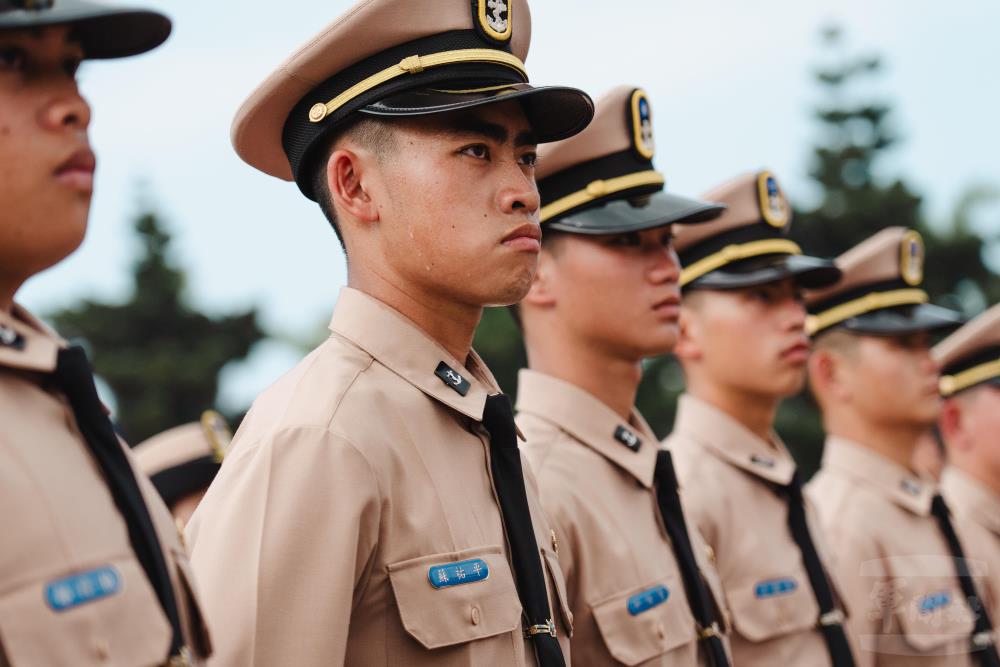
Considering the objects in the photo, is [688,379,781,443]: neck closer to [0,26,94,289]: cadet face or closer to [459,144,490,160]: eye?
[459,144,490,160]: eye

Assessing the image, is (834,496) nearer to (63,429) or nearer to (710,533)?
(710,533)

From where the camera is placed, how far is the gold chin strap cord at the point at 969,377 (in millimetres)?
7364

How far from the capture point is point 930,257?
82.8ft

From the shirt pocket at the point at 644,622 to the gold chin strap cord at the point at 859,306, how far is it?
9.13 feet

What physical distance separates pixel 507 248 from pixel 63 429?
4.07 feet

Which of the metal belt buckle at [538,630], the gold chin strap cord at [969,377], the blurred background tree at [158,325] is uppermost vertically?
the metal belt buckle at [538,630]

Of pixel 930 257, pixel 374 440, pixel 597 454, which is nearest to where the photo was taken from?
pixel 374 440

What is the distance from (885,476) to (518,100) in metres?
3.59

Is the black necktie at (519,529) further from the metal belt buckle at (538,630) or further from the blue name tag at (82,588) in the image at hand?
the blue name tag at (82,588)

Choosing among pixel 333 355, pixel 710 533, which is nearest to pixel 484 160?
pixel 333 355

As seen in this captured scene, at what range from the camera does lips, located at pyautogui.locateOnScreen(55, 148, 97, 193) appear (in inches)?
84.2

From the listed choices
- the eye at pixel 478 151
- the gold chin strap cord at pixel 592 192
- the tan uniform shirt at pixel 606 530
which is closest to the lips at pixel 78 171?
the eye at pixel 478 151

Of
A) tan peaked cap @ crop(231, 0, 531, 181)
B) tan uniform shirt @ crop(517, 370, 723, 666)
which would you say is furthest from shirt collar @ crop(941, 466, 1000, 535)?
tan peaked cap @ crop(231, 0, 531, 181)

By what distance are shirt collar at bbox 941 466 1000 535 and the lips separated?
6132 millimetres
